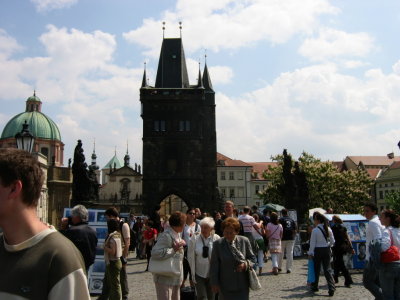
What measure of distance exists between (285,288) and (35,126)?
8286 cm

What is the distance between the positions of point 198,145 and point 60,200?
26.8 m

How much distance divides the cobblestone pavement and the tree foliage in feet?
134

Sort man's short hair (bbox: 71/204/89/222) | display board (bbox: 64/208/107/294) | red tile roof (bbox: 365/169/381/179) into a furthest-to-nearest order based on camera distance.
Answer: red tile roof (bbox: 365/169/381/179)
display board (bbox: 64/208/107/294)
man's short hair (bbox: 71/204/89/222)

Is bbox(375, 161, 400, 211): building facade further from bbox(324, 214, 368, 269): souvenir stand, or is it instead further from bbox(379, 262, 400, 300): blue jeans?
bbox(379, 262, 400, 300): blue jeans

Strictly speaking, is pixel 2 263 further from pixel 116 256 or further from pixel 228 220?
pixel 116 256

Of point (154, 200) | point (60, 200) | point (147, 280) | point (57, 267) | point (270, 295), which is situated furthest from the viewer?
point (60, 200)

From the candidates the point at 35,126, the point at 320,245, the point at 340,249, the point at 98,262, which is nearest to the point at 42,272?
the point at 98,262

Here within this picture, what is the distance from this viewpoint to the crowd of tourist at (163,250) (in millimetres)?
2113

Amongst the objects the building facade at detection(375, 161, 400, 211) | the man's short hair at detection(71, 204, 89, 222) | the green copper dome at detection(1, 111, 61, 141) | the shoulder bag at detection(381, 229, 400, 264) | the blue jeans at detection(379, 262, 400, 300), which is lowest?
the blue jeans at detection(379, 262, 400, 300)

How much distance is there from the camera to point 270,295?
10484 mm

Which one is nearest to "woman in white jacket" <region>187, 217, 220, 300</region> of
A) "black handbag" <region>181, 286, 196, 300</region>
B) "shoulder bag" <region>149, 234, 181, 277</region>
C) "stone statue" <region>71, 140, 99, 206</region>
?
"black handbag" <region>181, 286, 196, 300</region>

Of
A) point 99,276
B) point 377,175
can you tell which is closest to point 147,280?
point 99,276

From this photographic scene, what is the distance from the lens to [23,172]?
2.21m

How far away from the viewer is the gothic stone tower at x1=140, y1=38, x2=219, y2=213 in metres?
53.8
